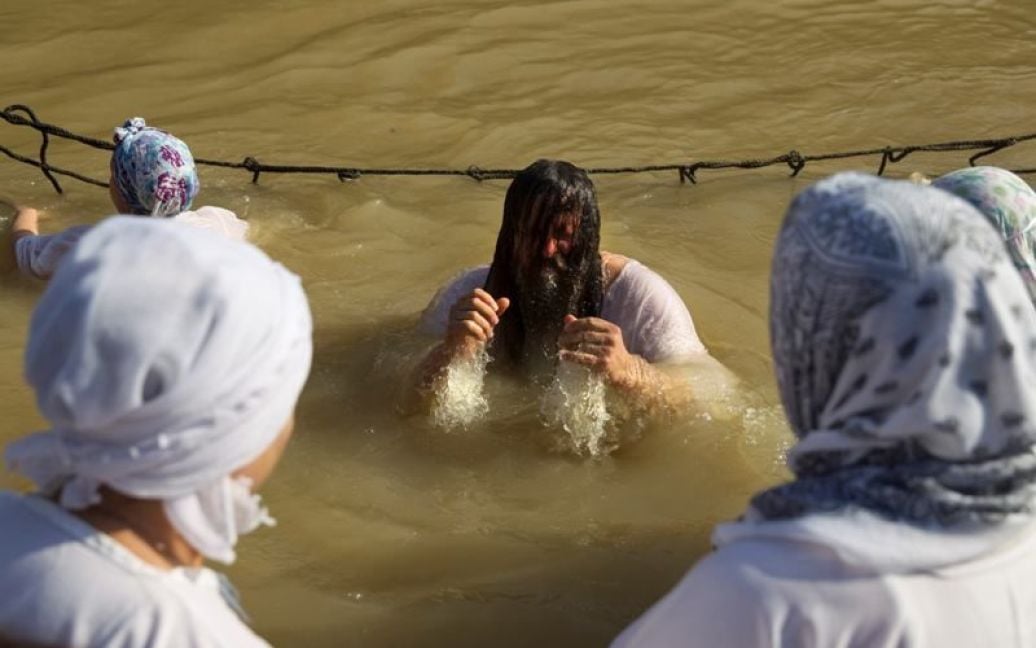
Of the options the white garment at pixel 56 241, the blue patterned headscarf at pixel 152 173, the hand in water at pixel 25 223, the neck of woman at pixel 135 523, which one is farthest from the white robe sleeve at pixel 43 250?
the neck of woman at pixel 135 523

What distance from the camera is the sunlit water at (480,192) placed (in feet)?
13.0

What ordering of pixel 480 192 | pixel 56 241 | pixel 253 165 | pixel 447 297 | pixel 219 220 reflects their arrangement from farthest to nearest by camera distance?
pixel 480 192 → pixel 253 165 → pixel 219 220 → pixel 56 241 → pixel 447 297

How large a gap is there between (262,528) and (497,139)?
3.31 m

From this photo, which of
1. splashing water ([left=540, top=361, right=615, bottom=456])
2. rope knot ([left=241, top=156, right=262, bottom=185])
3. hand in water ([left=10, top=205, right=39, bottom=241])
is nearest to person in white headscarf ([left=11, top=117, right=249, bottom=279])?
hand in water ([left=10, top=205, right=39, bottom=241])

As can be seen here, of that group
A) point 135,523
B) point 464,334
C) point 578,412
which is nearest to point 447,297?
point 464,334

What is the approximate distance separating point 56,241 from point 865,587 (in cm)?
404

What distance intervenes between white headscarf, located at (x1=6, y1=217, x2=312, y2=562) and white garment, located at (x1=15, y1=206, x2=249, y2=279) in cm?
304

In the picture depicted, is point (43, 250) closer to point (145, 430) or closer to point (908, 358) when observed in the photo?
point (145, 430)

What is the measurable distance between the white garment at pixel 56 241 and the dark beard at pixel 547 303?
53.3 inches

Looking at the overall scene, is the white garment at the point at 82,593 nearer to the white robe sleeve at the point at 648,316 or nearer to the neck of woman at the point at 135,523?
the neck of woman at the point at 135,523

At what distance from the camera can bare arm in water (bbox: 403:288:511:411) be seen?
13.9 feet

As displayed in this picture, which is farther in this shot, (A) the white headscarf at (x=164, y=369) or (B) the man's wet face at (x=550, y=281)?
(B) the man's wet face at (x=550, y=281)

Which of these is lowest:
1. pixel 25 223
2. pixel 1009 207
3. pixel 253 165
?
pixel 25 223

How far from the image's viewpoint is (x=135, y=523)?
2.21m
